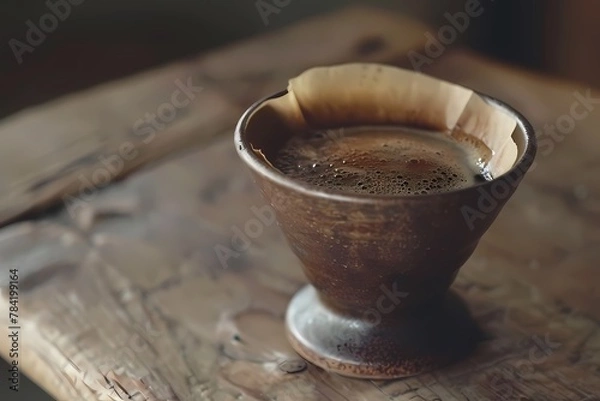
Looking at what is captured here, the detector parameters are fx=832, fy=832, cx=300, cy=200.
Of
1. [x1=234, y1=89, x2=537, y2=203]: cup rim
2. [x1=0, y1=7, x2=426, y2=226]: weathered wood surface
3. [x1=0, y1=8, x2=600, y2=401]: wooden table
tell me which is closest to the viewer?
[x1=234, y1=89, x2=537, y2=203]: cup rim

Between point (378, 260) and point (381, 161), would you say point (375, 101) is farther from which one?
point (378, 260)

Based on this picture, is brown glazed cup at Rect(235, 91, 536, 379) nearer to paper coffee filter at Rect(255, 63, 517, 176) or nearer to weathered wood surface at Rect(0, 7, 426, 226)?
paper coffee filter at Rect(255, 63, 517, 176)

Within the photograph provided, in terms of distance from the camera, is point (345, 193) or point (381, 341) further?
point (381, 341)

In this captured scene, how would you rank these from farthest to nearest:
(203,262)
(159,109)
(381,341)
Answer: (159,109) < (203,262) < (381,341)

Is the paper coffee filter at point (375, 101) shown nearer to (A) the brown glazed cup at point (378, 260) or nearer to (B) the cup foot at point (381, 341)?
(A) the brown glazed cup at point (378, 260)

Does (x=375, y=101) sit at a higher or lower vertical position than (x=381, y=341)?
higher

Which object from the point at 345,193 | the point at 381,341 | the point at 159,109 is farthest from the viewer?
the point at 159,109

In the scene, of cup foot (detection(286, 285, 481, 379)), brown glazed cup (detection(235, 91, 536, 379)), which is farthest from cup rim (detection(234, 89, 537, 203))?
cup foot (detection(286, 285, 481, 379))

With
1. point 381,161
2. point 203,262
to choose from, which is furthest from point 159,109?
point 381,161
